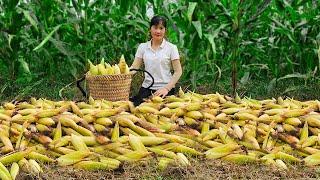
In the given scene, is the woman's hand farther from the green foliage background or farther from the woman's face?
the green foliage background

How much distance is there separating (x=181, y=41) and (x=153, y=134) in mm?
3363

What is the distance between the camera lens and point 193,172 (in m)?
3.22

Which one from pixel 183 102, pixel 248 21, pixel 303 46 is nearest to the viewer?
pixel 183 102

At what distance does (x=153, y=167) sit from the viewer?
3293 millimetres

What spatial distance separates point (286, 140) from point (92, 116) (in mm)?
1198

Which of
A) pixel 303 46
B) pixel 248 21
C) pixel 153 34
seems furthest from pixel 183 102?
pixel 303 46

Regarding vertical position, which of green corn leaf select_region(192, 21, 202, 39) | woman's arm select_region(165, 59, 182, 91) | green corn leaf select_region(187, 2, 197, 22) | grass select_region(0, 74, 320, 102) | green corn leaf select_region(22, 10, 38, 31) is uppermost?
green corn leaf select_region(187, 2, 197, 22)

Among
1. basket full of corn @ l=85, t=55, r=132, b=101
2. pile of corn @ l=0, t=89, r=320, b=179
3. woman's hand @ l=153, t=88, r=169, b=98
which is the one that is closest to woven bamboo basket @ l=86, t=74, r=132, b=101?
basket full of corn @ l=85, t=55, r=132, b=101

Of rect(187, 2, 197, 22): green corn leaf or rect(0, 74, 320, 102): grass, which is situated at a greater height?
rect(187, 2, 197, 22): green corn leaf

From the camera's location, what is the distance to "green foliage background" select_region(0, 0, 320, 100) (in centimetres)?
644

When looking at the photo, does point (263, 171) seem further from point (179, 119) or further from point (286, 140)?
point (179, 119)

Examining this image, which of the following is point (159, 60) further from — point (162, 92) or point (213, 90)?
point (213, 90)

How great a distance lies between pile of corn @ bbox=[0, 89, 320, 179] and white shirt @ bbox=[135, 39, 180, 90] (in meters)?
1.78

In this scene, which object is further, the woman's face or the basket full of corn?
the woman's face
